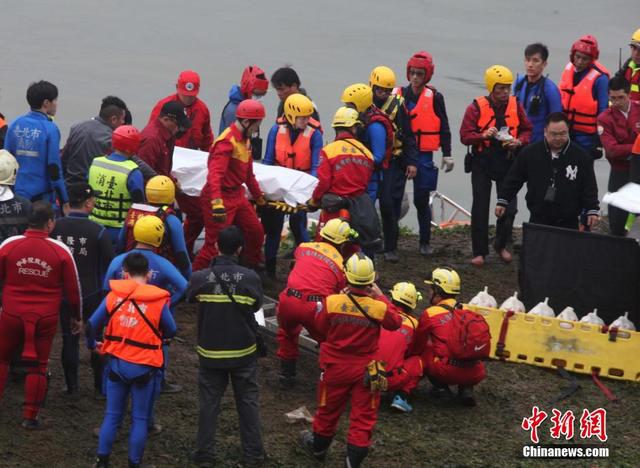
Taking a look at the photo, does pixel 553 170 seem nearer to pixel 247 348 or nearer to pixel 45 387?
pixel 247 348

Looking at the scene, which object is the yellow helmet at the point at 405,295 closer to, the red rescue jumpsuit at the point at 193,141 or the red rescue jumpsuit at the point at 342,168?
the red rescue jumpsuit at the point at 342,168

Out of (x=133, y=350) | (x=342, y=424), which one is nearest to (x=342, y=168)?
(x=342, y=424)

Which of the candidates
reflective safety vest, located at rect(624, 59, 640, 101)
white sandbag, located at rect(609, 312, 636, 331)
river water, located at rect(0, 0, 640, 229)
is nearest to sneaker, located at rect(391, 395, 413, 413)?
white sandbag, located at rect(609, 312, 636, 331)

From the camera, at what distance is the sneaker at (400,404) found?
26.6ft

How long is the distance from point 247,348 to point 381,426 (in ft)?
4.67

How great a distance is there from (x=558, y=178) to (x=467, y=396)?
8.73 feet

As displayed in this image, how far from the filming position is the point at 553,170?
10.0m

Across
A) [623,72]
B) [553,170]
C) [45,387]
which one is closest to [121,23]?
[623,72]

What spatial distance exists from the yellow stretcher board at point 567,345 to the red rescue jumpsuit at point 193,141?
2.69 m

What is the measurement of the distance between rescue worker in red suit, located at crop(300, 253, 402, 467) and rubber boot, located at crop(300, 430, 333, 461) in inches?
10.3

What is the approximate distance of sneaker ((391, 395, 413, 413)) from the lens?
8109 millimetres

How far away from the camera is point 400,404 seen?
811cm

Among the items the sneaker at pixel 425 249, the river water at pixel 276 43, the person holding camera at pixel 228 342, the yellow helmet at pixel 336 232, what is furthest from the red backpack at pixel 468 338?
the river water at pixel 276 43

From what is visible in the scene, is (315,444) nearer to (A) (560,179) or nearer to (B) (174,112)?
(B) (174,112)
